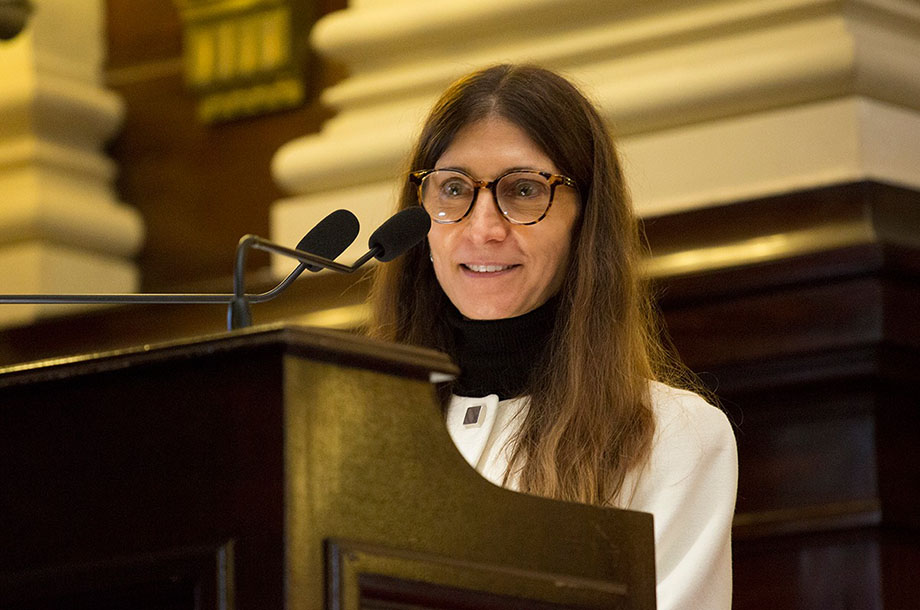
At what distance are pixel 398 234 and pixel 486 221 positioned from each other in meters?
0.79

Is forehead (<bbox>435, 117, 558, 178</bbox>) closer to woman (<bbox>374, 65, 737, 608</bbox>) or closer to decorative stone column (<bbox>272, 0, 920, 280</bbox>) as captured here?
woman (<bbox>374, 65, 737, 608</bbox>)

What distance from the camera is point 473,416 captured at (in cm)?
283

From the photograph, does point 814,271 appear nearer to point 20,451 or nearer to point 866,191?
point 866,191

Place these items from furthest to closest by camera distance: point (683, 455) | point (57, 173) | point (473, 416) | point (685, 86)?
point (57, 173)
point (685, 86)
point (473, 416)
point (683, 455)

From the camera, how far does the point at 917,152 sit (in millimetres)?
3916

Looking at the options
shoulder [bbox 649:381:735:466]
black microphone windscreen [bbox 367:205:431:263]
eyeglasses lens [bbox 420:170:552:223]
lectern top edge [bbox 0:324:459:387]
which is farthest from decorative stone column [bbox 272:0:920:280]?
lectern top edge [bbox 0:324:459:387]

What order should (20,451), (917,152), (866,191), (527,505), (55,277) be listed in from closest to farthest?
(20,451), (527,505), (866,191), (917,152), (55,277)

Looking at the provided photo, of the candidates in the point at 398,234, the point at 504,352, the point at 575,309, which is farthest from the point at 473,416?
the point at 398,234

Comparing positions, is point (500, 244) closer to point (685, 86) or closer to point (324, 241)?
point (324, 241)

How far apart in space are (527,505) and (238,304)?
377 millimetres

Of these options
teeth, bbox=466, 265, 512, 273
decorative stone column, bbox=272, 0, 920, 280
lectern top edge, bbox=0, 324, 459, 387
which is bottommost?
lectern top edge, bbox=0, 324, 459, 387

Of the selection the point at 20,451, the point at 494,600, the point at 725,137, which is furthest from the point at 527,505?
the point at 725,137

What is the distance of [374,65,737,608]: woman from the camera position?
2.65m

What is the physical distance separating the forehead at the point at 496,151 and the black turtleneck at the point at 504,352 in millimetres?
244
